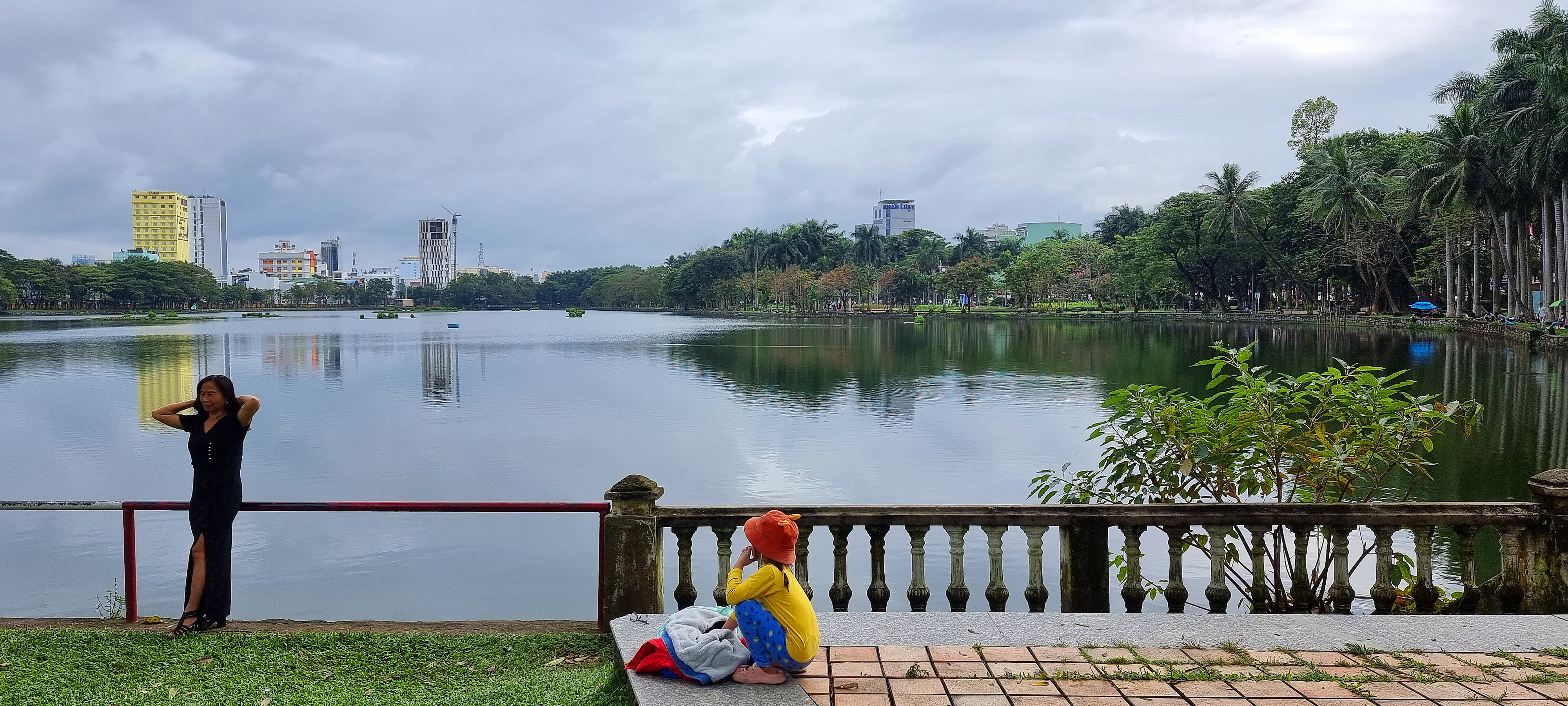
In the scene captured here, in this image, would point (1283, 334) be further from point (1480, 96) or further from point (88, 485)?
point (88, 485)

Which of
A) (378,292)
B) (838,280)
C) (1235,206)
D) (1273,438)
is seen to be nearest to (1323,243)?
(1235,206)

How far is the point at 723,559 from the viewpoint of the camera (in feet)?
19.4

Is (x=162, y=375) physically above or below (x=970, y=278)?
below

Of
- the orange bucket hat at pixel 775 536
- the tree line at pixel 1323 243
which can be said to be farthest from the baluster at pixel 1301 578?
the tree line at pixel 1323 243

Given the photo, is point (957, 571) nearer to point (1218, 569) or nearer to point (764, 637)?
point (1218, 569)

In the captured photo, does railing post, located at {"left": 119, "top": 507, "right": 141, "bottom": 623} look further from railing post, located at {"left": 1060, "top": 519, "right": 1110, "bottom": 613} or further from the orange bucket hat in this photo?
railing post, located at {"left": 1060, "top": 519, "right": 1110, "bottom": 613}

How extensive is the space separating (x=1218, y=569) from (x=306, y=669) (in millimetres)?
4858

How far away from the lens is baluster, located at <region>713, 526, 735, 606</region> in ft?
19.0

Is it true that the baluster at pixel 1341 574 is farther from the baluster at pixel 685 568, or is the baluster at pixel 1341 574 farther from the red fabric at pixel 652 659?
the red fabric at pixel 652 659

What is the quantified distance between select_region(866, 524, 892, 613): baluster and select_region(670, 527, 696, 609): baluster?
2.90 ft

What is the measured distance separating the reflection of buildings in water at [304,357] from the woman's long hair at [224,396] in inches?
1249

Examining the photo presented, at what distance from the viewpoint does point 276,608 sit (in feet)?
33.7

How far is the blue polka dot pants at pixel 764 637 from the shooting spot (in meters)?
4.32

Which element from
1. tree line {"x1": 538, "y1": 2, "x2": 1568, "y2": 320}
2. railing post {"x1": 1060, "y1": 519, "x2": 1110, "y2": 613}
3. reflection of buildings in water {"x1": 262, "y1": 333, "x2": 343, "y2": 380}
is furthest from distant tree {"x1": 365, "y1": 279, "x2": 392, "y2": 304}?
railing post {"x1": 1060, "y1": 519, "x2": 1110, "y2": 613}
